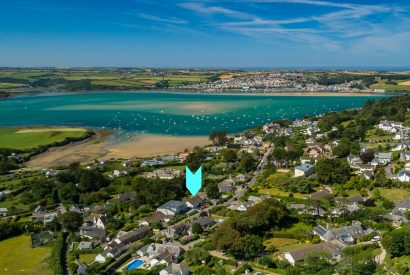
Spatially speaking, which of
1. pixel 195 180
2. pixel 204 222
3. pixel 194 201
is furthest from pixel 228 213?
pixel 195 180

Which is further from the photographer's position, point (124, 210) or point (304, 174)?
point (304, 174)

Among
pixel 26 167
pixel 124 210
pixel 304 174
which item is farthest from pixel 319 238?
pixel 26 167

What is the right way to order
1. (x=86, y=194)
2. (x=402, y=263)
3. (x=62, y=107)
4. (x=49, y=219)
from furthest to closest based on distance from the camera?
(x=62, y=107), (x=86, y=194), (x=49, y=219), (x=402, y=263)

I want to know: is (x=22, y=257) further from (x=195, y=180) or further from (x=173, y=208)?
(x=195, y=180)

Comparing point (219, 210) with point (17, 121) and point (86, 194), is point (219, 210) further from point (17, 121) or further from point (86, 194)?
point (17, 121)

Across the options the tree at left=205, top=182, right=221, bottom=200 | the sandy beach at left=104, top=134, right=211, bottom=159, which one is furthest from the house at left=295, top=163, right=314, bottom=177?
the sandy beach at left=104, top=134, right=211, bottom=159

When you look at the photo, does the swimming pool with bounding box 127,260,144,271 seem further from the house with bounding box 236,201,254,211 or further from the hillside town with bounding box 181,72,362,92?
the hillside town with bounding box 181,72,362,92

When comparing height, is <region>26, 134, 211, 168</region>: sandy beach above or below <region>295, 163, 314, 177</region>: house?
below
